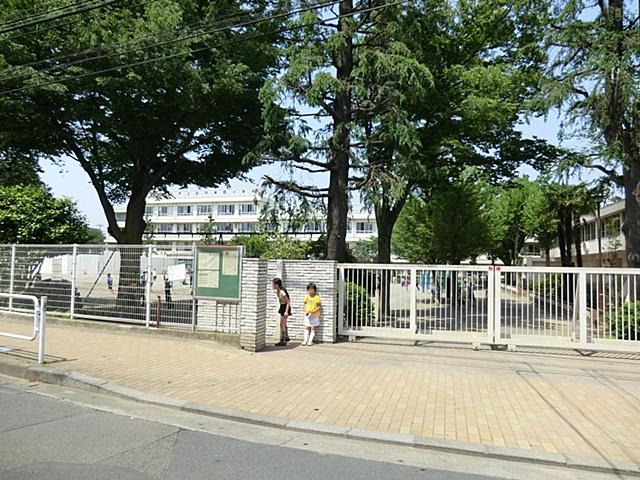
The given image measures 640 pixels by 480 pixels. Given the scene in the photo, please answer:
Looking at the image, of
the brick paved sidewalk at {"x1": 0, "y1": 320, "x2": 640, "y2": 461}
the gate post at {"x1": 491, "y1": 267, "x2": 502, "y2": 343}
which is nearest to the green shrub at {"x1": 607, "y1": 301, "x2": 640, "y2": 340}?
the brick paved sidewalk at {"x1": 0, "y1": 320, "x2": 640, "y2": 461}

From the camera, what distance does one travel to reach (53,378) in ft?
26.7

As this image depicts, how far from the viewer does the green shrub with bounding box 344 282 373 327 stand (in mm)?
12625

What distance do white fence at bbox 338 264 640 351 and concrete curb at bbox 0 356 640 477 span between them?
6.23m

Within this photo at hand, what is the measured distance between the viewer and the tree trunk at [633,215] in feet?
47.6

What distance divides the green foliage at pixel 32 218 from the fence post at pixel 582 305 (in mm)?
15407

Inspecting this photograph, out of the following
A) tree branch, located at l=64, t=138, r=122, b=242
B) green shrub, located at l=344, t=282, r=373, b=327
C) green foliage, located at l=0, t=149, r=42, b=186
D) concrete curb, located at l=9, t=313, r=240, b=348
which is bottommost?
concrete curb, located at l=9, t=313, r=240, b=348

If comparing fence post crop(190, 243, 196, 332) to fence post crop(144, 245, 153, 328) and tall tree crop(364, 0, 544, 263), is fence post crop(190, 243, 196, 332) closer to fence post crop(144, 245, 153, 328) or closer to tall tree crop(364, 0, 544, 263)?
fence post crop(144, 245, 153, 328)

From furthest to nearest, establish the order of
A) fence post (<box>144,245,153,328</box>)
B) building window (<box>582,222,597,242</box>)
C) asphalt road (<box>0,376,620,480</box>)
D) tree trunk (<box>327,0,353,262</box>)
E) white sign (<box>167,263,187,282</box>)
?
building window (<box>582,222,597,242</box>), tree trunk (<box>327,0,353,262</box>), fence post (<box>144,245,153,328</box>), white sign (<box>167,263,187,282</box>), asphalt road (<box>0,376,620,480</box>)

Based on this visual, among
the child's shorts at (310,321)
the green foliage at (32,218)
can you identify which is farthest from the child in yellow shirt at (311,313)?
the green foliage at (32,218)

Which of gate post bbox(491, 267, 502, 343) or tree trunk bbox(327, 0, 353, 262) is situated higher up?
tree trunk bbox(327, 0, 353, 262)

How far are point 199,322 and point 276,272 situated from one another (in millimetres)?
2255

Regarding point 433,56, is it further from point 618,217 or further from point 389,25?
point 618,217

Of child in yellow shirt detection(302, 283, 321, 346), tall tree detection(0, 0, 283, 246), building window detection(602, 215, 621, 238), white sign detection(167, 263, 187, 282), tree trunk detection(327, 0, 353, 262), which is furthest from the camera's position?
building window detection(602, 215, 621, 238)

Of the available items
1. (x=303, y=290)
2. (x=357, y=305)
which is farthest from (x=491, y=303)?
(x=303, y=290)
